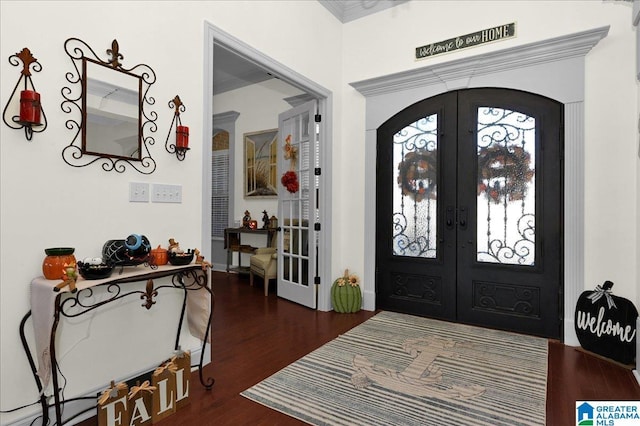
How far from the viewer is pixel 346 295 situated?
3869 millimetres

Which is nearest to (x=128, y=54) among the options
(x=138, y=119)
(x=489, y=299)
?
(x=138, y=119)

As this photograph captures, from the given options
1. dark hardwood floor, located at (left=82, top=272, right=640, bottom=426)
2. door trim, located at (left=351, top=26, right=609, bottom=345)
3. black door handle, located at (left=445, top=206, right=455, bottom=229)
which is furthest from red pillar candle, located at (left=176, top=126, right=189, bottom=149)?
black door handle, located at (left=445, top=206, right=455, bottom=229)

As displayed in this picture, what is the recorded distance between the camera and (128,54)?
2125 millimetres

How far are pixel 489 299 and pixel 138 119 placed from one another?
3274 mm

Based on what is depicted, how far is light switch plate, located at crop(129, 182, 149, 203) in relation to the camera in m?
2.14

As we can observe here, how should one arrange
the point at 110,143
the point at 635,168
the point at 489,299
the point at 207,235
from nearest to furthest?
the point at 110,143
the point at 207,235
the point at 635,168
the point at 489,299

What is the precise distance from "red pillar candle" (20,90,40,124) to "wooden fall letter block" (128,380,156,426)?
4.51 feet

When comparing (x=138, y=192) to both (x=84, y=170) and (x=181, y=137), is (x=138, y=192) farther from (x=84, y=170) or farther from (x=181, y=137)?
A: (x=181, y=137)

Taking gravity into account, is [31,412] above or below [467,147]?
below

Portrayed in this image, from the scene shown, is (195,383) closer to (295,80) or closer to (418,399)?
(418,399)

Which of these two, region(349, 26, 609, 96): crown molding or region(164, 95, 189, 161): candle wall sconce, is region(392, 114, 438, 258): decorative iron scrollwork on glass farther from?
region(164, 95, 189, 161): candle wall sconce

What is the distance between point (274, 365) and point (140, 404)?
959mm

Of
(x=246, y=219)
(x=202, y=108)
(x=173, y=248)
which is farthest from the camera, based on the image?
(x=246, y=219)

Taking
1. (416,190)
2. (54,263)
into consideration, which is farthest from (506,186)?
(54,263)
